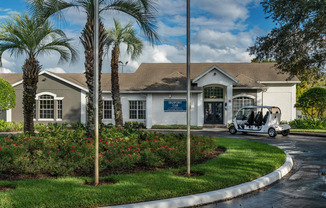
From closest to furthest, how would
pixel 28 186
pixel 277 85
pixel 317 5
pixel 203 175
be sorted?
pixel 28 186
pixel 203 175
pixel 317 5
pixel 277 85

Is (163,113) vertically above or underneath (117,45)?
underneath

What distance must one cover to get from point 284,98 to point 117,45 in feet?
59.5

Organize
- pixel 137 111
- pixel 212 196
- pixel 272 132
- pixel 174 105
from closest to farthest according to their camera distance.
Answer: pixel 212 196, pixel 272 132, pixel 174 105, pixel 137 111

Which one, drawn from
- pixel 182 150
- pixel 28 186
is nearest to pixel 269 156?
pixel 182 150

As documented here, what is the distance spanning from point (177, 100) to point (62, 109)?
10.6 metres

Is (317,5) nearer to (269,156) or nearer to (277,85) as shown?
(269,156)

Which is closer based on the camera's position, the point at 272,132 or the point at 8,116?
the point at 272,132

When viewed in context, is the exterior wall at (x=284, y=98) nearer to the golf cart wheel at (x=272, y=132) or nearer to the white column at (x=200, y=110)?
the white column at (x=200, y=110)

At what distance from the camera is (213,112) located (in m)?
29.5

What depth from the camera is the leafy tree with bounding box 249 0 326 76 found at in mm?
14781

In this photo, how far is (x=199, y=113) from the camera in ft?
89.5

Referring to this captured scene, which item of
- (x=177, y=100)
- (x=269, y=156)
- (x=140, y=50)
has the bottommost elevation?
(x=269, y=156)

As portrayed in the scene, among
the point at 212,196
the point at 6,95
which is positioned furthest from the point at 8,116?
the point at 212,196

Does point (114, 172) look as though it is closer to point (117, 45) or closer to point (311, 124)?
point (117, 45)
